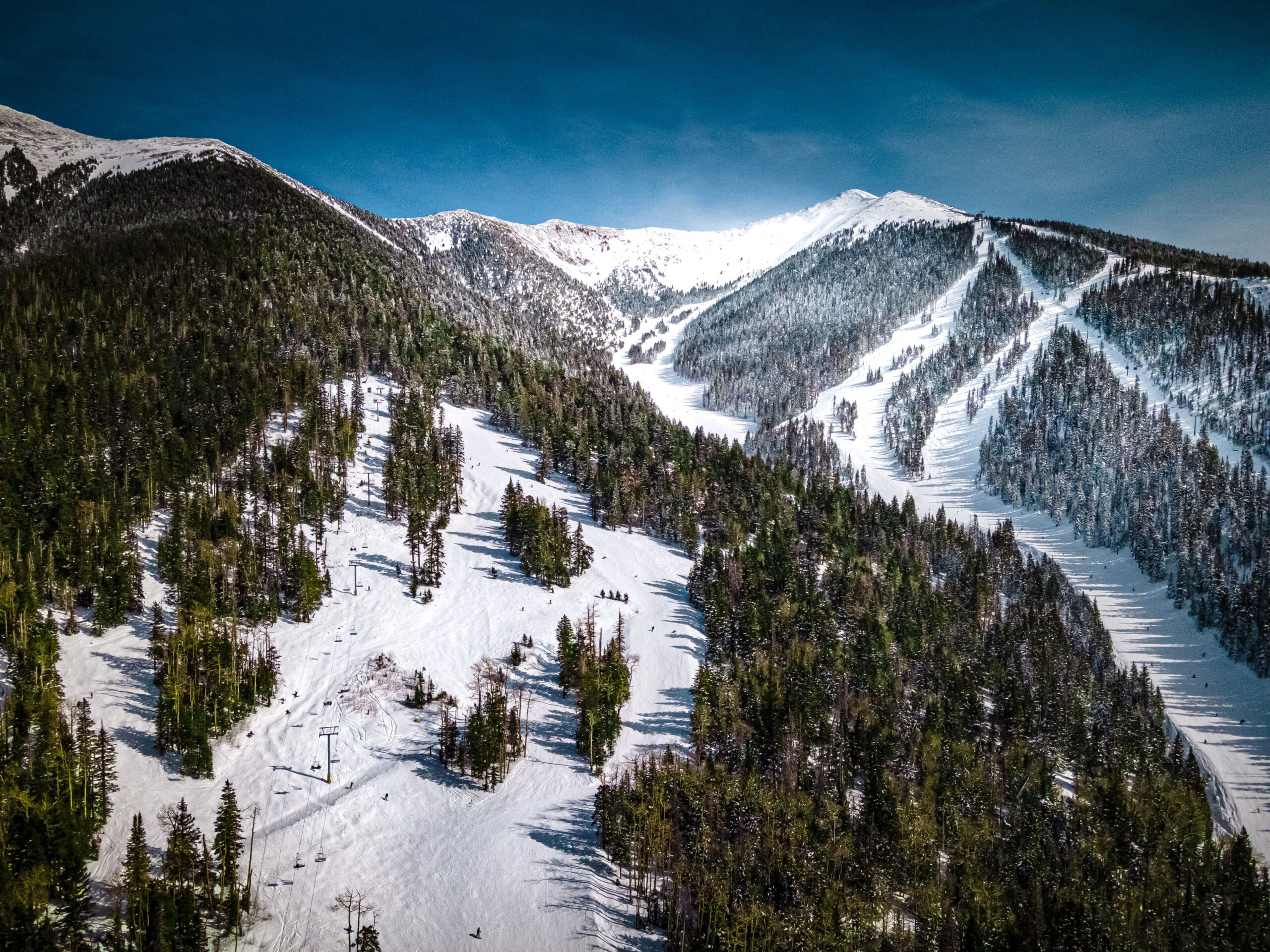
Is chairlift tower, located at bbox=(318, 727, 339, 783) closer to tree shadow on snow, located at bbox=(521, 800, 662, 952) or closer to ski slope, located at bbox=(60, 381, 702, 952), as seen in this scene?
ski slope, located at bbox=(60, 381, 702, 952)

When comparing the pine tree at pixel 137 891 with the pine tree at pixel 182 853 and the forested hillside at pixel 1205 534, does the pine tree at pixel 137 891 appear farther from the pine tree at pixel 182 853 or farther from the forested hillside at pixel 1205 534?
the forested hillside at pixel 1205 534

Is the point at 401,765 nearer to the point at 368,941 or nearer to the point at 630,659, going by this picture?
the point at 368,941

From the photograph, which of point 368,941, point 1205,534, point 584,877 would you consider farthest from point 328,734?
point 1205,534

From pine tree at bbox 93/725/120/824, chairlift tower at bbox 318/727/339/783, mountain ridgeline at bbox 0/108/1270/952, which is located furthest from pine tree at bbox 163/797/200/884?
chairlift tower at bbox 318/727/339/783

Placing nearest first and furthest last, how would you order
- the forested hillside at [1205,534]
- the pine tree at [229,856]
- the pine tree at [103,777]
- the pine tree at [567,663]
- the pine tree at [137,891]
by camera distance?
1. the pine tree at [137,891]
2. the pine tree at [229,856]
3. the pine tree at [103,777]
4. the pine tree at [567,663]
5. the forested hillside at [1205,534]

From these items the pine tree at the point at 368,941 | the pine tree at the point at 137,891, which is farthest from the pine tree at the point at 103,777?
the pine tree at the point at 368,941

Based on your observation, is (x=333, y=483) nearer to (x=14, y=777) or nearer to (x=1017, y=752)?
(x=14, y=777)

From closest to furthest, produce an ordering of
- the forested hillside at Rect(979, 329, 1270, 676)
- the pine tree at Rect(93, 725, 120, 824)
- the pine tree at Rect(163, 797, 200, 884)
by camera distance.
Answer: the pine tree at Rect(163, 797, 200, 884) < the pine tree at Rect(93, 725, 120, 824) < the forested hillside at Rect(979, 329, 1270, 676)

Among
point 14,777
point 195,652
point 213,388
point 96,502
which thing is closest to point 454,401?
point 213,388

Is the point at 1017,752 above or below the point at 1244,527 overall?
below
